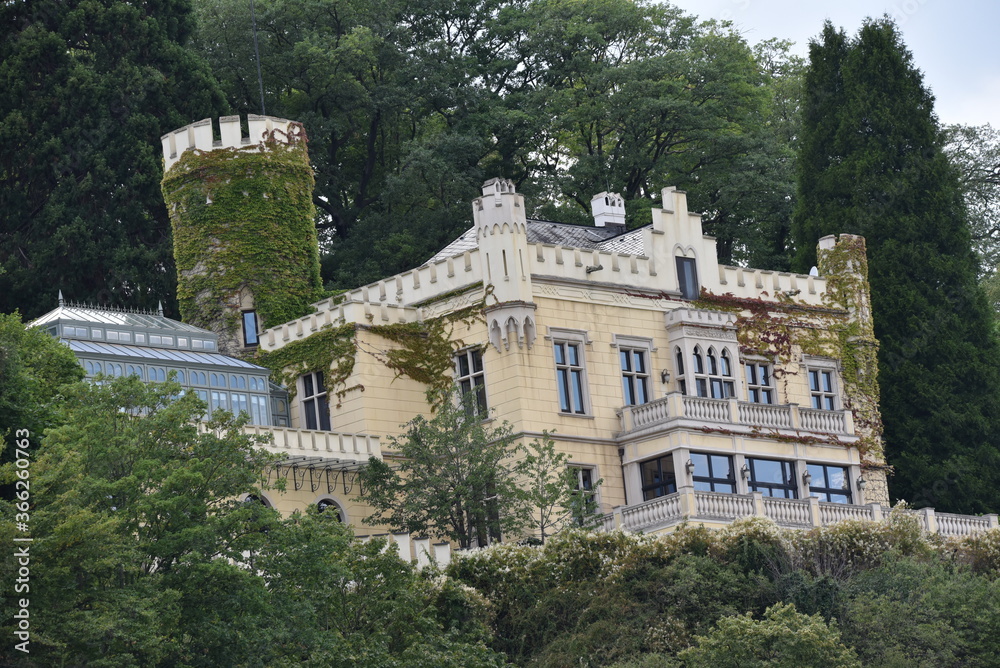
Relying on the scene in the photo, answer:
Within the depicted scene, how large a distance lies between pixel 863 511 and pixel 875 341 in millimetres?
9448

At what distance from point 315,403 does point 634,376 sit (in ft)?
27.6

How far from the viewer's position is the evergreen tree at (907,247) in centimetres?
6266

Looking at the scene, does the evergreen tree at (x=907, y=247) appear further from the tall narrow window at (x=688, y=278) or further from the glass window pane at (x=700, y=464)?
the glass window pane at (x=700, y=464)

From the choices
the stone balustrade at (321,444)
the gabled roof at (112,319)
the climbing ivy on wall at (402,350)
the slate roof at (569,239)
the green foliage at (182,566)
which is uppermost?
the slate roof at (569,239)

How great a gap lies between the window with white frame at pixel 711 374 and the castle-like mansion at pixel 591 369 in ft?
0.17

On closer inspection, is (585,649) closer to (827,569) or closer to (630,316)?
(827,569)

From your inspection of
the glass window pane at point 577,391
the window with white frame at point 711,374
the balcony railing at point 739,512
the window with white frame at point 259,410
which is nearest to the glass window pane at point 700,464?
the balcony railing at point 739,512

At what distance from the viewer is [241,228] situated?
61.0 m

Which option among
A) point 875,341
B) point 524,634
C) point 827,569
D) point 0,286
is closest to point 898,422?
point 875,341

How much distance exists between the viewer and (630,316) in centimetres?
5650

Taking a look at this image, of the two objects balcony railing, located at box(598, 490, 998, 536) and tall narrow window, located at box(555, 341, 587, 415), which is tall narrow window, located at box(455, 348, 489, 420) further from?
A: balcony railing, located at box(598, 490, 998, 536)

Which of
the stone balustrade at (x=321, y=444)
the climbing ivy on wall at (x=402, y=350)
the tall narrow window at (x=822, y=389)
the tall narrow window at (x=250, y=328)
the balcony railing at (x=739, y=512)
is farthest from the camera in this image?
the tall narrow window at (x=250, y=328)

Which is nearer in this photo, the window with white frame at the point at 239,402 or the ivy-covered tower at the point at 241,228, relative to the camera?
the window with white frame at the point at 239,402

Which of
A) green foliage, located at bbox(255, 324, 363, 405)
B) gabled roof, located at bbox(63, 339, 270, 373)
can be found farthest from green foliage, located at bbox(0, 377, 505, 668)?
green foliage, located at bbox(255, 324, 363, 405)
